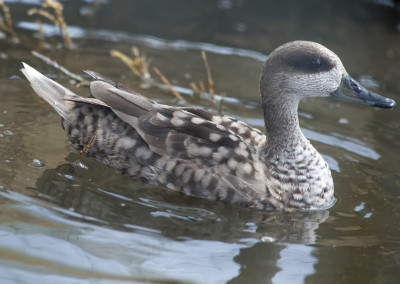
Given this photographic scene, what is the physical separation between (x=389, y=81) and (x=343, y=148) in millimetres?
2467

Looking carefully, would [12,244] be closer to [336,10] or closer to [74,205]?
[74,205]

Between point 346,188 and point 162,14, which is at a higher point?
point 162,14

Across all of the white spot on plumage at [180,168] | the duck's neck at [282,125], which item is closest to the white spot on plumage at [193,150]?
the white spot on plumage at [180,168]

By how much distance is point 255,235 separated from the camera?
461 centimetres

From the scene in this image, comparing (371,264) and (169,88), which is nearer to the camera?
(371,264)

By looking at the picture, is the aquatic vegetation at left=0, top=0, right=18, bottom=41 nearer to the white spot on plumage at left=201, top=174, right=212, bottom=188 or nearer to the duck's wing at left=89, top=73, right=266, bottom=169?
the duck's wing at left=89, top=73, right=266, bottom=169

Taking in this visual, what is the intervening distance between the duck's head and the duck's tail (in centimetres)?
179

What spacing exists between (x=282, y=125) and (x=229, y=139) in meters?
0.54

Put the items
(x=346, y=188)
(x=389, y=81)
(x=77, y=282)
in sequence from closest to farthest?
(x=77, y=282) → (x=346, y=188) → (x=389, y=81)

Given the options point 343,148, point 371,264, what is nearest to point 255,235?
point 371,264

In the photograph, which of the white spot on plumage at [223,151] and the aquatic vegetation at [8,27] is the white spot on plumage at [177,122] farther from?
the aquatic vegetation at [8,27]

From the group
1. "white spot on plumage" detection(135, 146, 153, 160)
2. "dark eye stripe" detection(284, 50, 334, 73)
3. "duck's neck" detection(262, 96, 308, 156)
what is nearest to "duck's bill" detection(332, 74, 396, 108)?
"dark eye stripe" detection(284, 50, 334, 73)

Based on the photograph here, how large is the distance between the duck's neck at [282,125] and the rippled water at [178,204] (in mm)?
632

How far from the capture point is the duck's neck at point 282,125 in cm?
523
